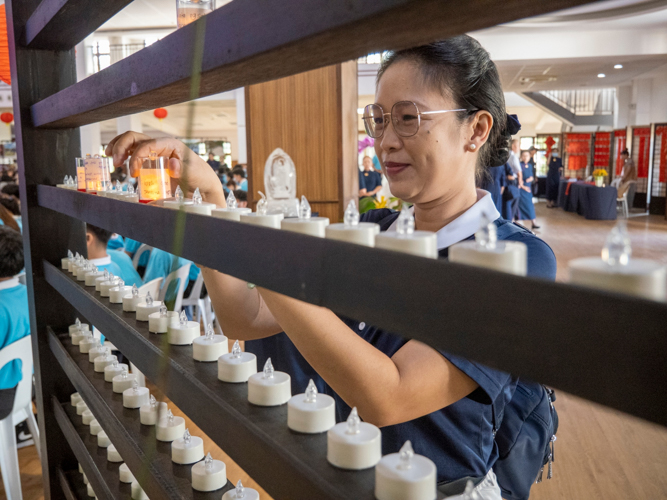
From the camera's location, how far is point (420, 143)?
3.18 feet

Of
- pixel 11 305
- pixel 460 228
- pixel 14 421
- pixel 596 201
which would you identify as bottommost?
pixel 14 421

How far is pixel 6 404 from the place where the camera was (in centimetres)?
217

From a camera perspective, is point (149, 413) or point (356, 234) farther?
point (149, 413)

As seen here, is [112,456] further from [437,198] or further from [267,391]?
[437,198]

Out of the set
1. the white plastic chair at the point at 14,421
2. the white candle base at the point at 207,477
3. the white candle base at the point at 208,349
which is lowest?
the white plastic chair at the point at 14,421

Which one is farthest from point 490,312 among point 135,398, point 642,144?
point 642,144

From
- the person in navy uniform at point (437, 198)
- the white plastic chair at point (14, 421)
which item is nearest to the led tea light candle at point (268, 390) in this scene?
the person in navy uniform at point (437, 198)

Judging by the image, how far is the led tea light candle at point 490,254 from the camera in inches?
14.2

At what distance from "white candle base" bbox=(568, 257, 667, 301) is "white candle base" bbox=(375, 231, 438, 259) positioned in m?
0.12

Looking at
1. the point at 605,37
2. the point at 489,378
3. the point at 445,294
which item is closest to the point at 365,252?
the point at 445,294

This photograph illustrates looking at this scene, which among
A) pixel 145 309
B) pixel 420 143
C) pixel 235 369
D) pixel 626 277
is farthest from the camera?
pixel 145 309

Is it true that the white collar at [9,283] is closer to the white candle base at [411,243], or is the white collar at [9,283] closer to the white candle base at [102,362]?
the white candle base at [102,362]

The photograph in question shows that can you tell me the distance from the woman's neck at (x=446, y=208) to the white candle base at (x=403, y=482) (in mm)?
675

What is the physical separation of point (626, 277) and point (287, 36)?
321 mm
